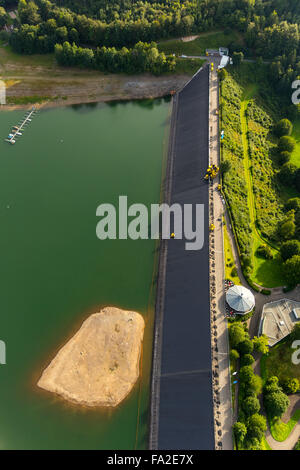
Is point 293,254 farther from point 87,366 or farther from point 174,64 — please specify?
point 174,64

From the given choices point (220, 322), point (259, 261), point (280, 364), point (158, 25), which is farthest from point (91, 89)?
point (280, 364)

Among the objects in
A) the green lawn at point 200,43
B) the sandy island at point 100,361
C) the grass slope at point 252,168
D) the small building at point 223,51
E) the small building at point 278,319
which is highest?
the green lawn at point 200,43

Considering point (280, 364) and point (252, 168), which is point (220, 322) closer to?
point (280, 364)

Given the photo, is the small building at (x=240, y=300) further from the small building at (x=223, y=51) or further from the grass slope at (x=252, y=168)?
the small building at (x=223, y=51)

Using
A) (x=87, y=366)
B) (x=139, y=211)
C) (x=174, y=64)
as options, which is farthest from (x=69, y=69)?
(x=87, y=366)

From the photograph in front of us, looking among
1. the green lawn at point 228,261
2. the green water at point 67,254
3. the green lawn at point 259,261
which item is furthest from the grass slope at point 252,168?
the green water at point 67,254
